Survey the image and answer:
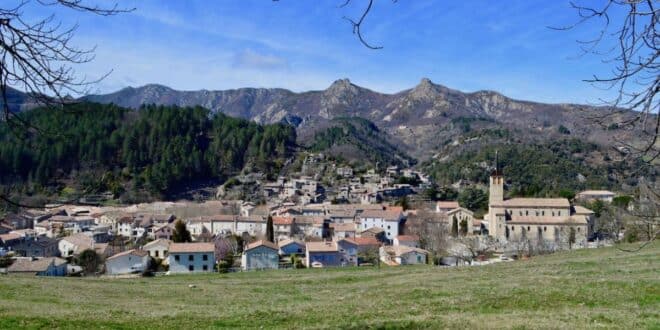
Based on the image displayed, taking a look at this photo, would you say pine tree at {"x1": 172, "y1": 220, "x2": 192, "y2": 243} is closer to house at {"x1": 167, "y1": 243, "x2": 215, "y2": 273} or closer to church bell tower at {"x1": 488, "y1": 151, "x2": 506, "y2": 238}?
house at {"x1": 167, "y1": 243, "x2": 215, "y2": 273}

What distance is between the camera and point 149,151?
392 ft

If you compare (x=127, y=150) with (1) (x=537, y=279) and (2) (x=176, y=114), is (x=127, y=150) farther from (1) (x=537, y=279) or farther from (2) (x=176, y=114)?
(1) (x=537, y=279)

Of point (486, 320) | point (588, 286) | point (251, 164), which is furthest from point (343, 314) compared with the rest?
point (251, 164)

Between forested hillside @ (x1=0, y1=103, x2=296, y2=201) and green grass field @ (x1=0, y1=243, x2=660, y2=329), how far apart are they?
8580 cm

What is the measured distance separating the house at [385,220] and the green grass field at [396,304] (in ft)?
154

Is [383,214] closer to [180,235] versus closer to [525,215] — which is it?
[525,215]

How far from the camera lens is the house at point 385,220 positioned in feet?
221

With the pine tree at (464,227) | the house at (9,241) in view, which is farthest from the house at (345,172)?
the house at (9,241)

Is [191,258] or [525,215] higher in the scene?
[525,215]

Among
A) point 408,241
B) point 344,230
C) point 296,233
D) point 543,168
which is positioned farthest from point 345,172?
point 408,241

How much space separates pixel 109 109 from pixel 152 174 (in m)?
34.6

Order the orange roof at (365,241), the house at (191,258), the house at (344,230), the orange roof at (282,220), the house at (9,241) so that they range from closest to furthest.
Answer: the house at (191,258) < the orange roof at (365,241) < the house at (9,241) < the house at (344,230) < the orange roof at (282,220)

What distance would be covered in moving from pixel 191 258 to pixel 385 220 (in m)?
30.1

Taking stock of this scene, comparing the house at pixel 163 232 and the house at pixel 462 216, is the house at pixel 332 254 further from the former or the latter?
the house at pixel 163 232
